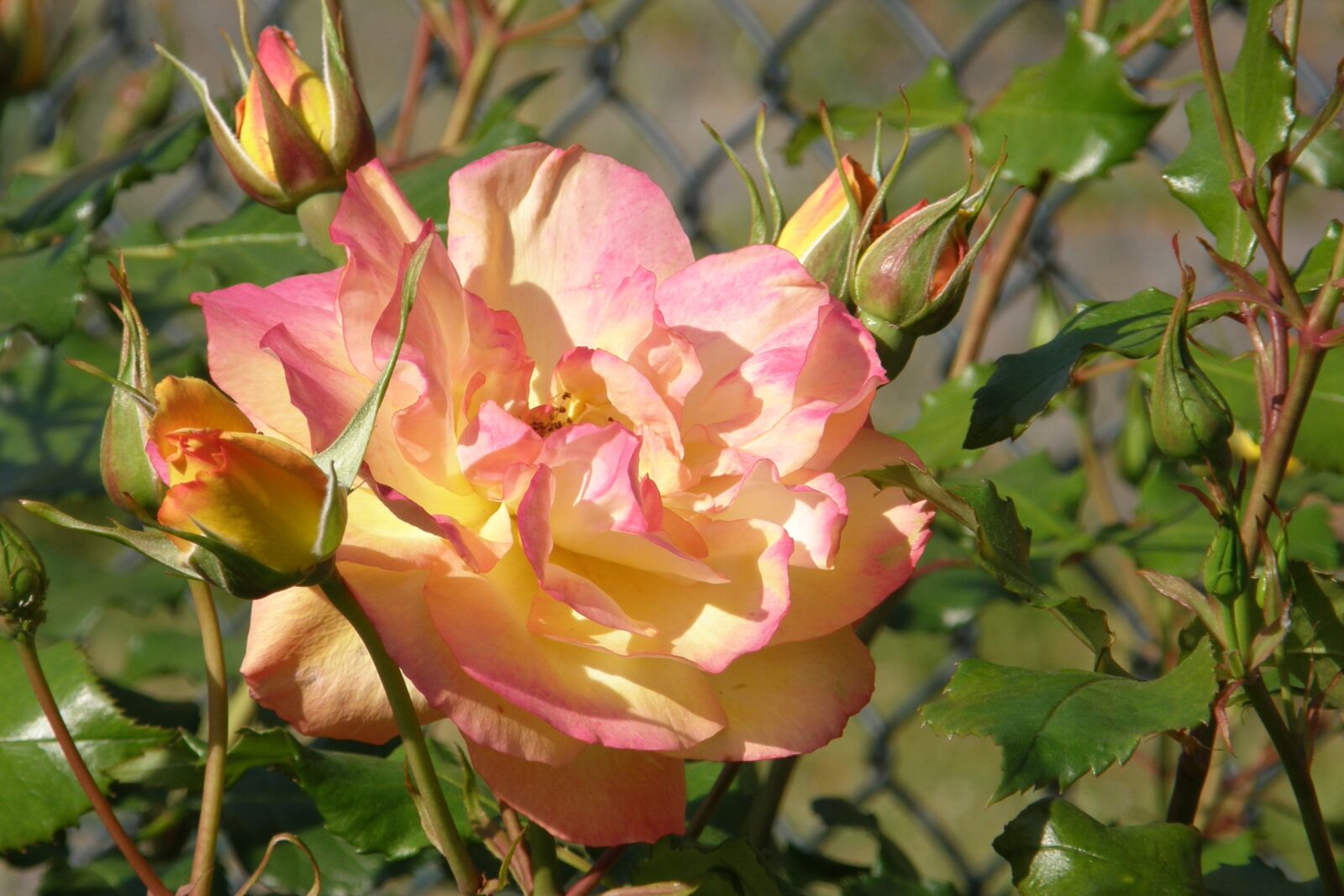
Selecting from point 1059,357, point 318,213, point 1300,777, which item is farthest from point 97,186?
point 1300,777

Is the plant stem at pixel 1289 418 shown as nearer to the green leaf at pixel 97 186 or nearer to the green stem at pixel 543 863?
the green stem at pixel 543 863

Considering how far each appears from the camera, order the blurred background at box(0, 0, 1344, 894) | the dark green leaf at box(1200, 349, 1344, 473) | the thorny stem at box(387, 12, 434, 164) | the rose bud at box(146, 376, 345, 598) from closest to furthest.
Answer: the rose bud at box(146, 376, 345, 598), the dark green leaf at box(1200, 349, 1344, 473), the blurred background at box(0, 0, 1344, 894), the thorny stem at box(387, 12, 434, 164)

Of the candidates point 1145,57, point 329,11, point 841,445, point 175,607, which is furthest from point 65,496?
point 1145,57

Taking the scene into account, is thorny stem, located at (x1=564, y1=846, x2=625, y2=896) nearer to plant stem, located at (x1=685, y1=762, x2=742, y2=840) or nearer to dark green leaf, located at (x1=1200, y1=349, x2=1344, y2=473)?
plant stem, located at (x1=685, y1=762, x2=742, y2=840)

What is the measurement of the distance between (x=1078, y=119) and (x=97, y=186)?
0.46 m

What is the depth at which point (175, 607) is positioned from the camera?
0.69m

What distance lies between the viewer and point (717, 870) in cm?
38

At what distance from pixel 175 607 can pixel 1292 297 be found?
0.56 m

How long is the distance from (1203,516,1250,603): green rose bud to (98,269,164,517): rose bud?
0.86 feet

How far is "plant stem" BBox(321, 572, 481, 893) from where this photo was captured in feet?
0.96

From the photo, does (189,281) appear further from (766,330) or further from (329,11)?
(766,330)

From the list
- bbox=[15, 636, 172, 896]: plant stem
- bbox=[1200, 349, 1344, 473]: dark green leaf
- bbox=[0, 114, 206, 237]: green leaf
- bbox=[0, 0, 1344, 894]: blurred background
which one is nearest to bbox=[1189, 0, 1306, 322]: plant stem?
bbox=[1200, 349, 1344, 473]: dark green leaf

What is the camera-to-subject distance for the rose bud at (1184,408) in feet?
1.10

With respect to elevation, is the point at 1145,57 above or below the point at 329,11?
below
